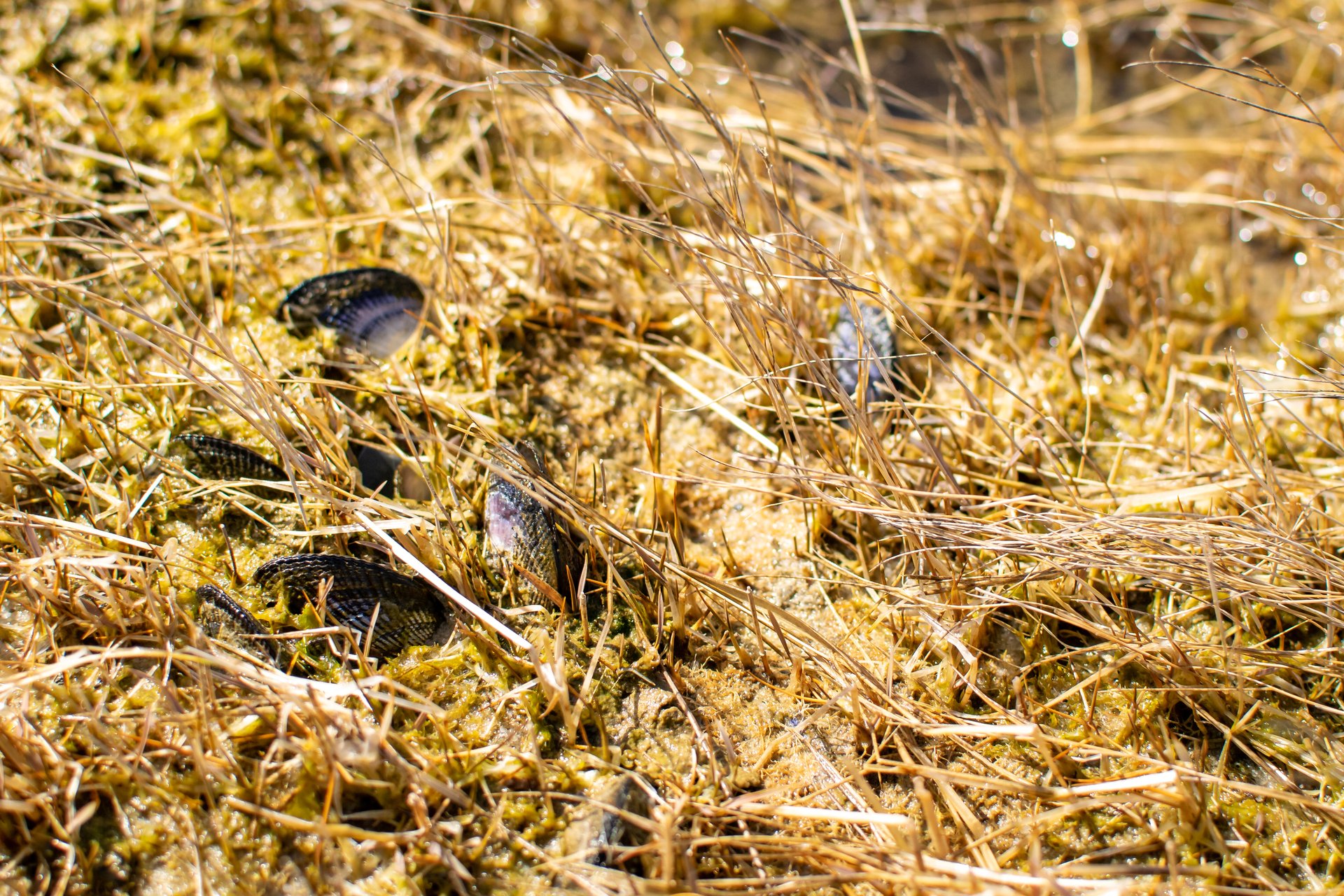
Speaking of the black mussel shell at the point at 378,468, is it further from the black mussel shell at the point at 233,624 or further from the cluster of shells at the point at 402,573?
the black mussel shell at the point at 233,624

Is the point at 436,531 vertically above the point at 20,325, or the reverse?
the point at 20,325

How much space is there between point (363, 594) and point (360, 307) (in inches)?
39.6

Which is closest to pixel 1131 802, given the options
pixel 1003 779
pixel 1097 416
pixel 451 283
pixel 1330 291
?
pixel 1003 779

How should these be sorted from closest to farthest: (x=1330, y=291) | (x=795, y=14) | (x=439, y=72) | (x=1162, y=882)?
1. (x=1162, y=882)
2. (x=1330, y=291)
3. (x=439, y=72)
4. (x=795, y=14)

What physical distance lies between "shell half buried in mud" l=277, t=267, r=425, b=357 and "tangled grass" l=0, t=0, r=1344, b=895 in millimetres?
125

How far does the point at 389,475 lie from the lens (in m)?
2.36

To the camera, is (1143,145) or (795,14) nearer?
(1143,145)

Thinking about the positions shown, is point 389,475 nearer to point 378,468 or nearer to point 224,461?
point 378,468

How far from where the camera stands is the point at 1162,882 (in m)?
1.72

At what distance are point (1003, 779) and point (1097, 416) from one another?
4.72ft

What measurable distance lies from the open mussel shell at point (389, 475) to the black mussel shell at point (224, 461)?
7.8 inches

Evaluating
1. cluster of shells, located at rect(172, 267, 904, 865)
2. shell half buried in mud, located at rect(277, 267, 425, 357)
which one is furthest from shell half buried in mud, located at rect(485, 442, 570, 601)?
shell half buried in mud, located at rect(277, 267, 425, 357)

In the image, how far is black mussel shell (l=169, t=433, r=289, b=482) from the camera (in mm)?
2195

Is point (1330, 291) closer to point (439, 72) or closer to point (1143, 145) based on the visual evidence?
point (1143, 145)
